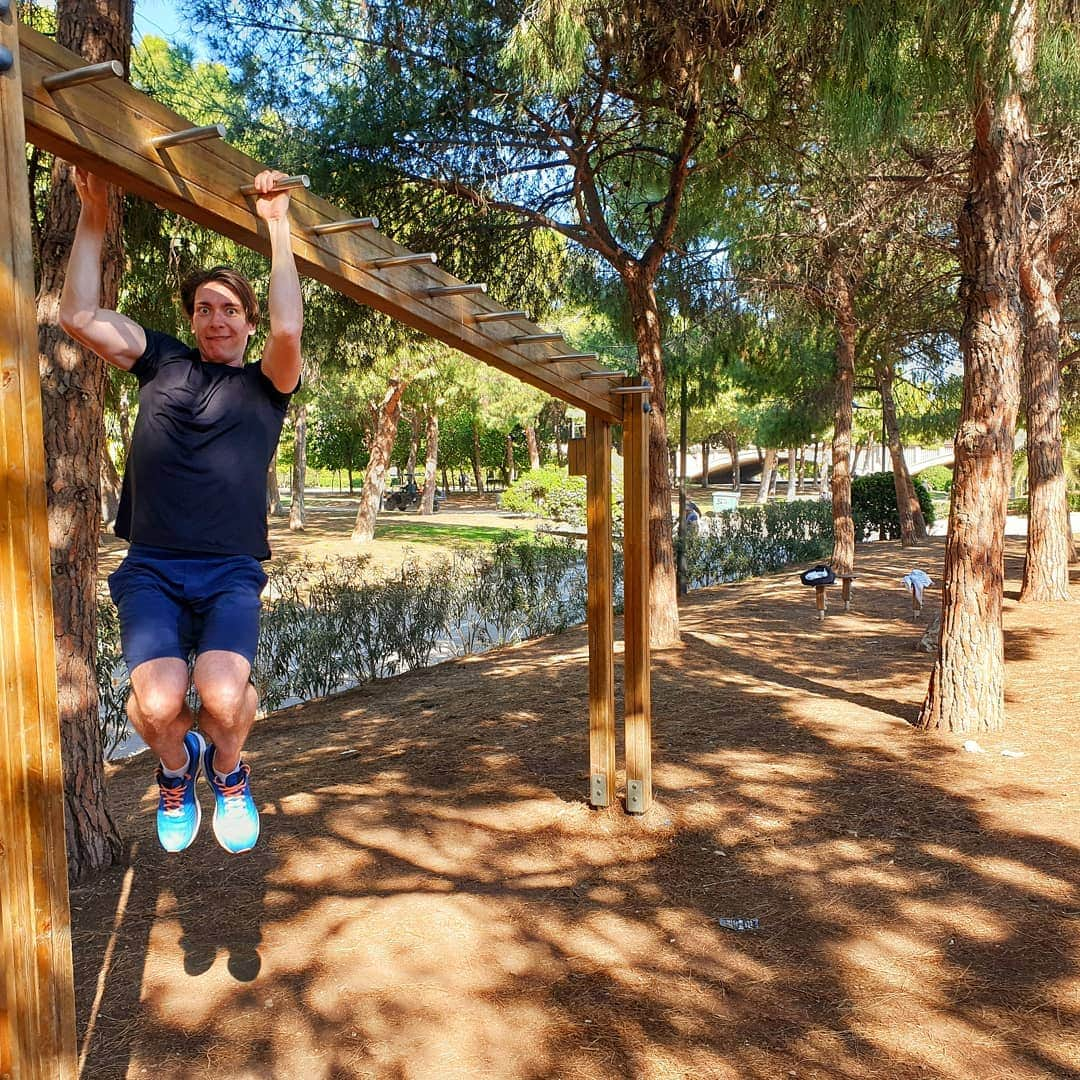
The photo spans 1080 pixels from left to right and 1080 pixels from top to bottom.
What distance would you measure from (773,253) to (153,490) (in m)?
11.8

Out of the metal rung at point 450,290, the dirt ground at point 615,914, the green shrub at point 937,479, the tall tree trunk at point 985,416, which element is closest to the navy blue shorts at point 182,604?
the metal rung at point 450,290

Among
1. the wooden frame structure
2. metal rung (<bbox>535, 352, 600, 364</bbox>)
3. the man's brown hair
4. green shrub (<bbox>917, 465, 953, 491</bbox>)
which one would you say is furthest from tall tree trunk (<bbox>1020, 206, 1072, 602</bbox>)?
green shrub (<bbox>917, 465, 953, 491</bbox>)

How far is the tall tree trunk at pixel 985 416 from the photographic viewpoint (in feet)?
20.2

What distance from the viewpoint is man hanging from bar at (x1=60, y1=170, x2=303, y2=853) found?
2545mm

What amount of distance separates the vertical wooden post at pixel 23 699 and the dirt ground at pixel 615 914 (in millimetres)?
1510

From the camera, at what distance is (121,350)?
267 centimetres

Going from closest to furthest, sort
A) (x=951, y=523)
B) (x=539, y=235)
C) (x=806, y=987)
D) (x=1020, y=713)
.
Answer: (x=806, y=987), (x=951, y=523), (x=1020, y=713), (x=539, y=235)

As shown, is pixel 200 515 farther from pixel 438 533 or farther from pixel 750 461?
pixel 750 461

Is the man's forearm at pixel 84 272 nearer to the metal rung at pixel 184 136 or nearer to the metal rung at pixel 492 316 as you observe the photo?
the metal rung at pixel 184 136

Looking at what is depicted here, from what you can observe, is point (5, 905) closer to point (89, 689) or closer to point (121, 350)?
point (121, 350)

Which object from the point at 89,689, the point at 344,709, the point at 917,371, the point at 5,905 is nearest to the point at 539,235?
the point at 344,709

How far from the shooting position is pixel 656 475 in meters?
9.62

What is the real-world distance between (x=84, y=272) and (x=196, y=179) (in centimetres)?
36

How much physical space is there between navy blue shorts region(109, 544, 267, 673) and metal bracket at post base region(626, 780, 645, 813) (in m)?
2.81
